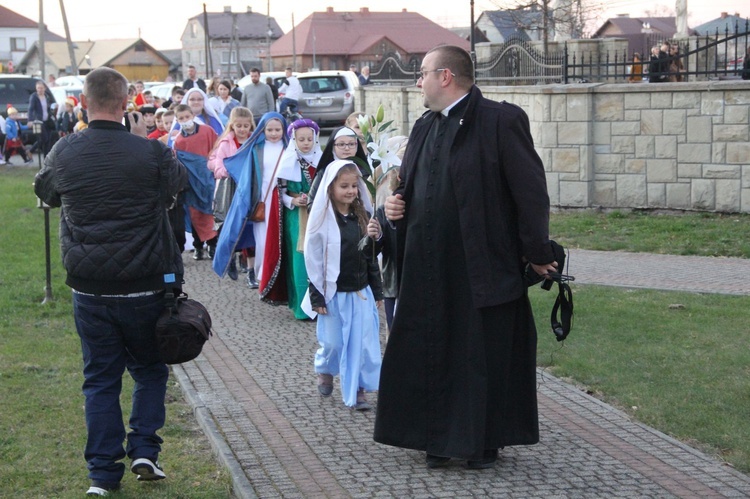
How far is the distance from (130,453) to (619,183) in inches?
404

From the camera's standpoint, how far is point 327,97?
30328 mm

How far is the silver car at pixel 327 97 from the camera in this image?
30188 millimetres

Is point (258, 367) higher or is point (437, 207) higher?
point (437, 207)

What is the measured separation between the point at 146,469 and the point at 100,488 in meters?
0.23

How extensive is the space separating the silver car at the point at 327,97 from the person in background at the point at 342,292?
76.1 feet

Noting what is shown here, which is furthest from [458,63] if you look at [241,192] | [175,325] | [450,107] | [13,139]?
[13,139]

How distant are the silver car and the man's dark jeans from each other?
82.1 ft

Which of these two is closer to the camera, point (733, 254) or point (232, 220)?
point (232, 220)

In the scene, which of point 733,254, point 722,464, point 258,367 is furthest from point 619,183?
point 722,464

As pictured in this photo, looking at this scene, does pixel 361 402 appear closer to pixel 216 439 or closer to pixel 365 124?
pixel 216 439

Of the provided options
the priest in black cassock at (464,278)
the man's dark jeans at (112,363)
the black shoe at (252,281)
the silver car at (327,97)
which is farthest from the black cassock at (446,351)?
the silver car at (327,97)

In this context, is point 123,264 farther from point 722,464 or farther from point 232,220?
point 232,220

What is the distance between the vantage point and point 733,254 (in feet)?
38.8

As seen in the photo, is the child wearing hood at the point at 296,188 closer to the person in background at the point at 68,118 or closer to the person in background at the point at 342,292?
the person in background at the point at 342,292
